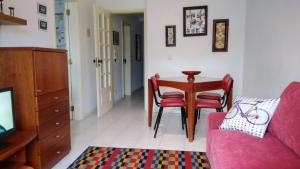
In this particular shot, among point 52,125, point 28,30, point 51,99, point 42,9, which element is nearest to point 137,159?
point 52,125

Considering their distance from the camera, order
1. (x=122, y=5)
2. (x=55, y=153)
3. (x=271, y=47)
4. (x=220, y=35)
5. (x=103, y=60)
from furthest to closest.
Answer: (x=122, y=5) < (x=103, y=60) < (x=220, y=35) < (x=271, y=47) < (x=55, y=153)

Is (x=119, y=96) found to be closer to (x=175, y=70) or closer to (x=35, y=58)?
(x=175, y=70)

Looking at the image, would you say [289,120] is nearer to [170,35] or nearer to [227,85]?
[227,85]

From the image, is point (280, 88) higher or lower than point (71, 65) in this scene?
lower

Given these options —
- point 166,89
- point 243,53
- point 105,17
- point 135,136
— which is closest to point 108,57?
point 105,17

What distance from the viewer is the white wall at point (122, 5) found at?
423 cm

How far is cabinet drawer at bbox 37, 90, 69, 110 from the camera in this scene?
6.30 feet

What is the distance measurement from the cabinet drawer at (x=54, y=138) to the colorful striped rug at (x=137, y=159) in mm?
290

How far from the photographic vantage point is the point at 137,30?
703cm

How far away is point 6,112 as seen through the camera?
1.61m

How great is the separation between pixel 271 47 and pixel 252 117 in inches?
52.9

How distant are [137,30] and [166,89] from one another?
11.4 feet

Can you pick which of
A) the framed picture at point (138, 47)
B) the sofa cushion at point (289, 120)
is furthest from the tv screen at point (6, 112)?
the framed picture at point (138, 47)

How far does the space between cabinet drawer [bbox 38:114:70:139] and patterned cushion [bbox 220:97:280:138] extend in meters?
1.61
